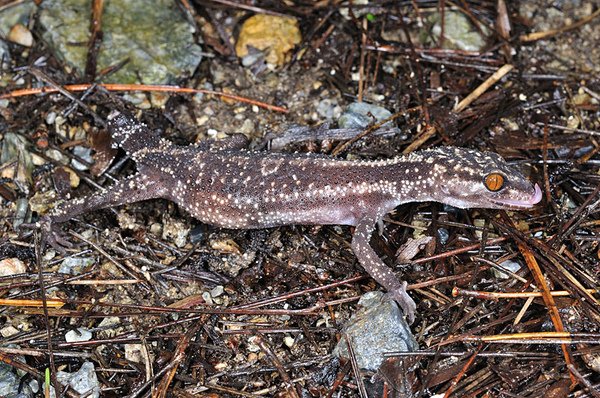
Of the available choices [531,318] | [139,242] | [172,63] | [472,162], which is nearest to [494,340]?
[531,318]

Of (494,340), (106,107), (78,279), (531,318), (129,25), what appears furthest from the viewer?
(129,25)

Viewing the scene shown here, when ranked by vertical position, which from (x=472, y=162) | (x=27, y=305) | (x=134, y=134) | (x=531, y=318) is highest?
(x=472, y=162)

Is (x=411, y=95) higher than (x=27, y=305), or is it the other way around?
(x=411, y=95)

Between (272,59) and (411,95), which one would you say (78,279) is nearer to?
(272,59)

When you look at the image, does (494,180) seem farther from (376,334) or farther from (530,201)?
(376,334)

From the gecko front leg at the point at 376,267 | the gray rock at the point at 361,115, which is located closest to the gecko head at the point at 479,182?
the gecko front leg at the point at 376,267

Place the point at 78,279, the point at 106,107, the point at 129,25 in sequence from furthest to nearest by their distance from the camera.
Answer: the point at 129,25 < the point at 106,107 < the point at 78,279

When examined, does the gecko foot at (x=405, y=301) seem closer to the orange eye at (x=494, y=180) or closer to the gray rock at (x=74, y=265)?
the orange eye at (x=494, y=180)

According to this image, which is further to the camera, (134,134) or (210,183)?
(134,134)
